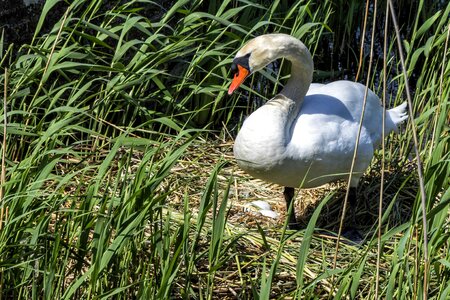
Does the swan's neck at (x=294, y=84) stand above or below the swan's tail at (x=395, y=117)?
above

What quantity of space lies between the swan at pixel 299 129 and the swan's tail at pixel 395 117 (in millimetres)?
107

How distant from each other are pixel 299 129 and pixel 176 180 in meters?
0.79

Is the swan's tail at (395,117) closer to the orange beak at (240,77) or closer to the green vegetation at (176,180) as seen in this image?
the green vegetation at (176,180)

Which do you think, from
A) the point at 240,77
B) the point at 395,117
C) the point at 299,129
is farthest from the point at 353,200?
the point at 240,77

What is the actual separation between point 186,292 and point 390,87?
3067mm

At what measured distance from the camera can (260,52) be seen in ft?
13.8

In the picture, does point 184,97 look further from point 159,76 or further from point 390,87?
point 390,87

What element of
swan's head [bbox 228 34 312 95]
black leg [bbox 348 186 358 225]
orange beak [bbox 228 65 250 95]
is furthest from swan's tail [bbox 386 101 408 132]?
orange beak [bbox 228 65 250 95]

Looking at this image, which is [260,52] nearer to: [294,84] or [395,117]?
[294,84]

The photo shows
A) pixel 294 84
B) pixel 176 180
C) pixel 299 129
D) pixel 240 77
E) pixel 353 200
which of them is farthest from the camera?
pixel 176 180

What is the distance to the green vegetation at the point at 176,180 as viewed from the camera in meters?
3.22

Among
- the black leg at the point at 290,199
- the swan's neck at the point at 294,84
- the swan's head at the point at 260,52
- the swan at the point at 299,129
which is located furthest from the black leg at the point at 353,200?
the swan's head at the point at 260,52

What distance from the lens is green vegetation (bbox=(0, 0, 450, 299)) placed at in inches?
127

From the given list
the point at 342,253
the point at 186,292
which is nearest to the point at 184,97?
the point at 342,253
